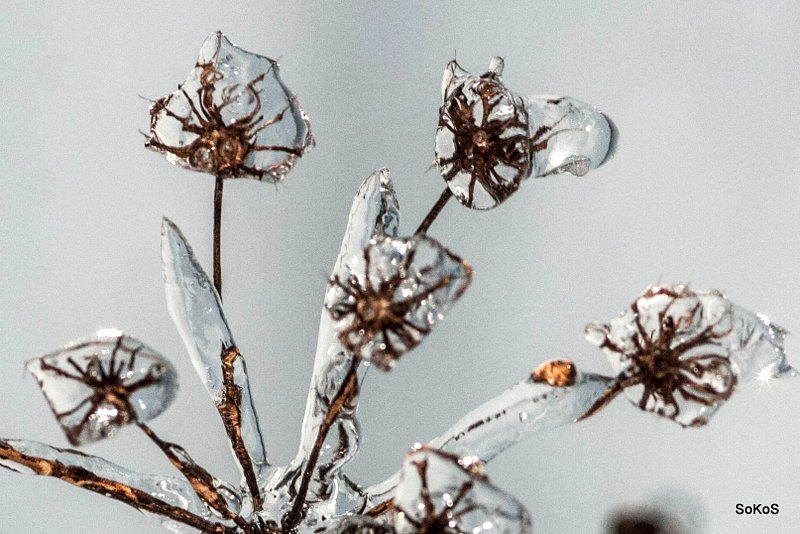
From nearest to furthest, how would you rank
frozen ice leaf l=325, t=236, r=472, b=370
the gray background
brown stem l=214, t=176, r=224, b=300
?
frozen ice leaf l=325, t=236, r=472, b=370 < brown stem l=214, t=176, r=224, b=300 < the gray background

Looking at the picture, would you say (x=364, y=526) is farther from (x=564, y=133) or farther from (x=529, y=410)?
(x=564, y=133)

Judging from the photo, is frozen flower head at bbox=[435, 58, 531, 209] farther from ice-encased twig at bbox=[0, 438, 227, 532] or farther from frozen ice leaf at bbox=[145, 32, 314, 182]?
ice-encased twig at bbox=[0, 438, 227, 532]

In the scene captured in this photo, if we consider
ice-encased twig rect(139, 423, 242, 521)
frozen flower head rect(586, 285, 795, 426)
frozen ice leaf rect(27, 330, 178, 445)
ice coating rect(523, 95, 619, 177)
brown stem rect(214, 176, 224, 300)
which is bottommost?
frozen flower head rect(586, 285, 795, 426)

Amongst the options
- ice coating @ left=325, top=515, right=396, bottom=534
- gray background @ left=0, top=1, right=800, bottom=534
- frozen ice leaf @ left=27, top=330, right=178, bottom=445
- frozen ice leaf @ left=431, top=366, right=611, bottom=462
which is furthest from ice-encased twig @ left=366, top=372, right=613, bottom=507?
gray background @ left=0, top=1, right=800, bottom=534

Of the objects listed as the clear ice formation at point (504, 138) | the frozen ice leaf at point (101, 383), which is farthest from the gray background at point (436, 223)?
the frozen ice leaf at point (101, 383)

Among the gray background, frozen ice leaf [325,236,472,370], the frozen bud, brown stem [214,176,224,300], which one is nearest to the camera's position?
frozen ice leaf [325,236,472,370]

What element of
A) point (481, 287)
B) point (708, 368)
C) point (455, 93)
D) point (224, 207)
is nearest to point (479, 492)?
point (708, 368)
